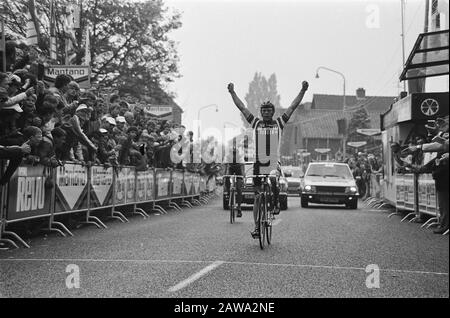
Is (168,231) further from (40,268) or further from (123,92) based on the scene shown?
(123,92)

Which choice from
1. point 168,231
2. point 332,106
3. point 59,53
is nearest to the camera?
point 168,231

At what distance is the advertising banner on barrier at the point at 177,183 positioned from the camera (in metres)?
20.3

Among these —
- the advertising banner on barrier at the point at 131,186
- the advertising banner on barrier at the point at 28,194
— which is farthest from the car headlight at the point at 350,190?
the advertising banner on barrier at the point at 28,194

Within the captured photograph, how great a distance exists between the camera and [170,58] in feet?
136

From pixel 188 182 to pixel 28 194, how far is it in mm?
13029

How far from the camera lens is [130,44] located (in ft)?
132

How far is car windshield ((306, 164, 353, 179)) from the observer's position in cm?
2317

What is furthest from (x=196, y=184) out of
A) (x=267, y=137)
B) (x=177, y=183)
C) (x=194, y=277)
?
(x=194, y=277)

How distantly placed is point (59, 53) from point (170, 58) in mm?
9591

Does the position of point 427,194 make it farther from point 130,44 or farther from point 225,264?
point 130,44

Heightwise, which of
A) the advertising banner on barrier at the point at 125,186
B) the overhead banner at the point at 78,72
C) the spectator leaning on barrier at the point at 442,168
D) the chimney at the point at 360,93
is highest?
the chimney at the point at 360,93

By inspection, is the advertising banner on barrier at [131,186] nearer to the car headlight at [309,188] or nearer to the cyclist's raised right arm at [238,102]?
the cyclist's raised right arm at [238,102]

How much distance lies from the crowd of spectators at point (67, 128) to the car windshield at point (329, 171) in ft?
22.4

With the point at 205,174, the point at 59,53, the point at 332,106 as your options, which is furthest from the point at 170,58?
the point at 332,106
